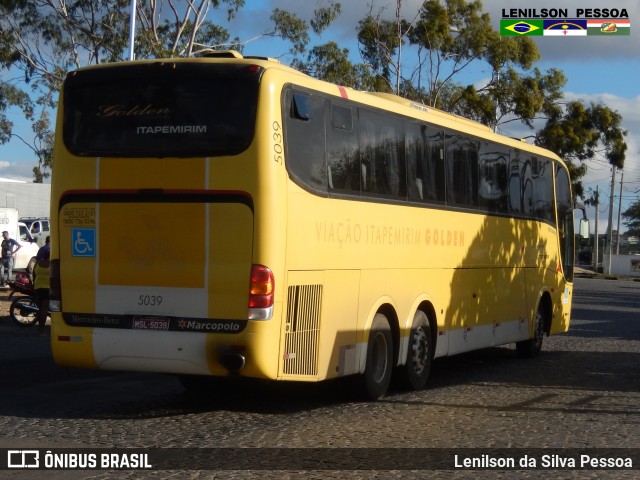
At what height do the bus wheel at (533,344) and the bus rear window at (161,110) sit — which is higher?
the bus rear window at (161,110)

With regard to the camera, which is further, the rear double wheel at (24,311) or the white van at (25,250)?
the white van at (25,250)

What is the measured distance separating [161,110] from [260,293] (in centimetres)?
211

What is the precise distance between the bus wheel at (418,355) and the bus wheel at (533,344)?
4944 millimetres

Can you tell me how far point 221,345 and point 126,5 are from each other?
82.7 feet

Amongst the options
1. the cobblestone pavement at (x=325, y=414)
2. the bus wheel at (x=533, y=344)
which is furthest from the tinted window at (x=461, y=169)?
the bus wheel at (x=533, y=344)

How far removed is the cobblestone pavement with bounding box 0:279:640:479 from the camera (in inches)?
364

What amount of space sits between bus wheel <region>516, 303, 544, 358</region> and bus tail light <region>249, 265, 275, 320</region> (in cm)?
915

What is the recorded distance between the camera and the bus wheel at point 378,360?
11914mm

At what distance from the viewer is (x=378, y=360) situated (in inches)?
482

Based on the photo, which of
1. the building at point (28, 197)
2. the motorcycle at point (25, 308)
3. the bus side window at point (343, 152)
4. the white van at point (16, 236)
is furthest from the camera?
the building at point (28, 197)

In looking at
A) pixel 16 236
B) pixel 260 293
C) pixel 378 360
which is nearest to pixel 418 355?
pixel 378 360

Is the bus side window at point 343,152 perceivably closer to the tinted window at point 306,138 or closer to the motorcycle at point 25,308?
the tinted window at point 306,138

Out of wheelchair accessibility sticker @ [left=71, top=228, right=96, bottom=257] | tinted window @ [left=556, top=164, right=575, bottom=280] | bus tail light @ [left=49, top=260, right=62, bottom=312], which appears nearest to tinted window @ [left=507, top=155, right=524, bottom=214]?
tinted window @ [left=556, top=164, right=575, bottom=280]

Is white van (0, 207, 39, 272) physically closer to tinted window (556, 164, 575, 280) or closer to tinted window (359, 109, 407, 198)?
tinted window (556, 164, 575, 280)
